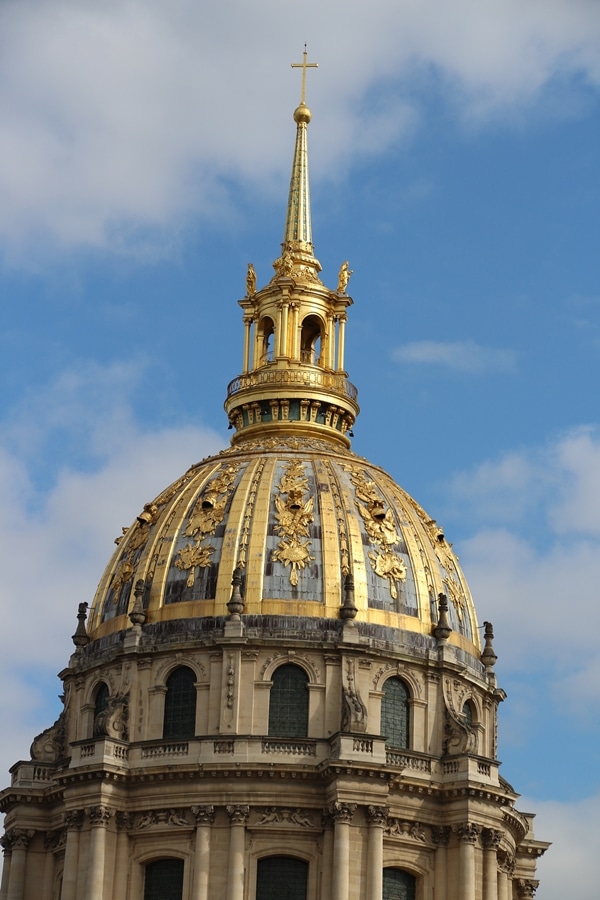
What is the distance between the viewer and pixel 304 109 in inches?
4547

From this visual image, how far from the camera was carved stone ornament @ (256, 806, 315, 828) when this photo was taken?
92312mm

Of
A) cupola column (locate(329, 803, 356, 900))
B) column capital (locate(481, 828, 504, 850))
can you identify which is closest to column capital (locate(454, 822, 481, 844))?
column capital (locate(481, 828, 504, 850))

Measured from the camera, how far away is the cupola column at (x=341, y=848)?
8962cm

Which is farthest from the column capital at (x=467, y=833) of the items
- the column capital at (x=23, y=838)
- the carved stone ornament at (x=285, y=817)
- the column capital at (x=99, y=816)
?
the column capital at (x=23, y=838)

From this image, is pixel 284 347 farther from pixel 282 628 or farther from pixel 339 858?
pixel 339 858

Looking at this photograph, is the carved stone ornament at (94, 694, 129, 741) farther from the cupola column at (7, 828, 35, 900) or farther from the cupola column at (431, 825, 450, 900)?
the cupola column at (431, 825, 450, 900)

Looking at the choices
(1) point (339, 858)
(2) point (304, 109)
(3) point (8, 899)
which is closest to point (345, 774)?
(1) point (339, 858)

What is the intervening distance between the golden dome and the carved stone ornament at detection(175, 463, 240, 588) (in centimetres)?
6

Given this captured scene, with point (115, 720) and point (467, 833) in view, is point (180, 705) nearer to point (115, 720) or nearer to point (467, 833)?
point (115, 720)

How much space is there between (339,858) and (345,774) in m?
3.34

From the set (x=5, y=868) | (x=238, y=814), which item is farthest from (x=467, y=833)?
(x=5, y=868)

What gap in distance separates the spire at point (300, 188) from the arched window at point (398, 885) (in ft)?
109

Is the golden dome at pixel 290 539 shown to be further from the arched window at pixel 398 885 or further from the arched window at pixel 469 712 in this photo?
the arched window at pixel 398 885

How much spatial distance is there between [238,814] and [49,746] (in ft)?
38.9
